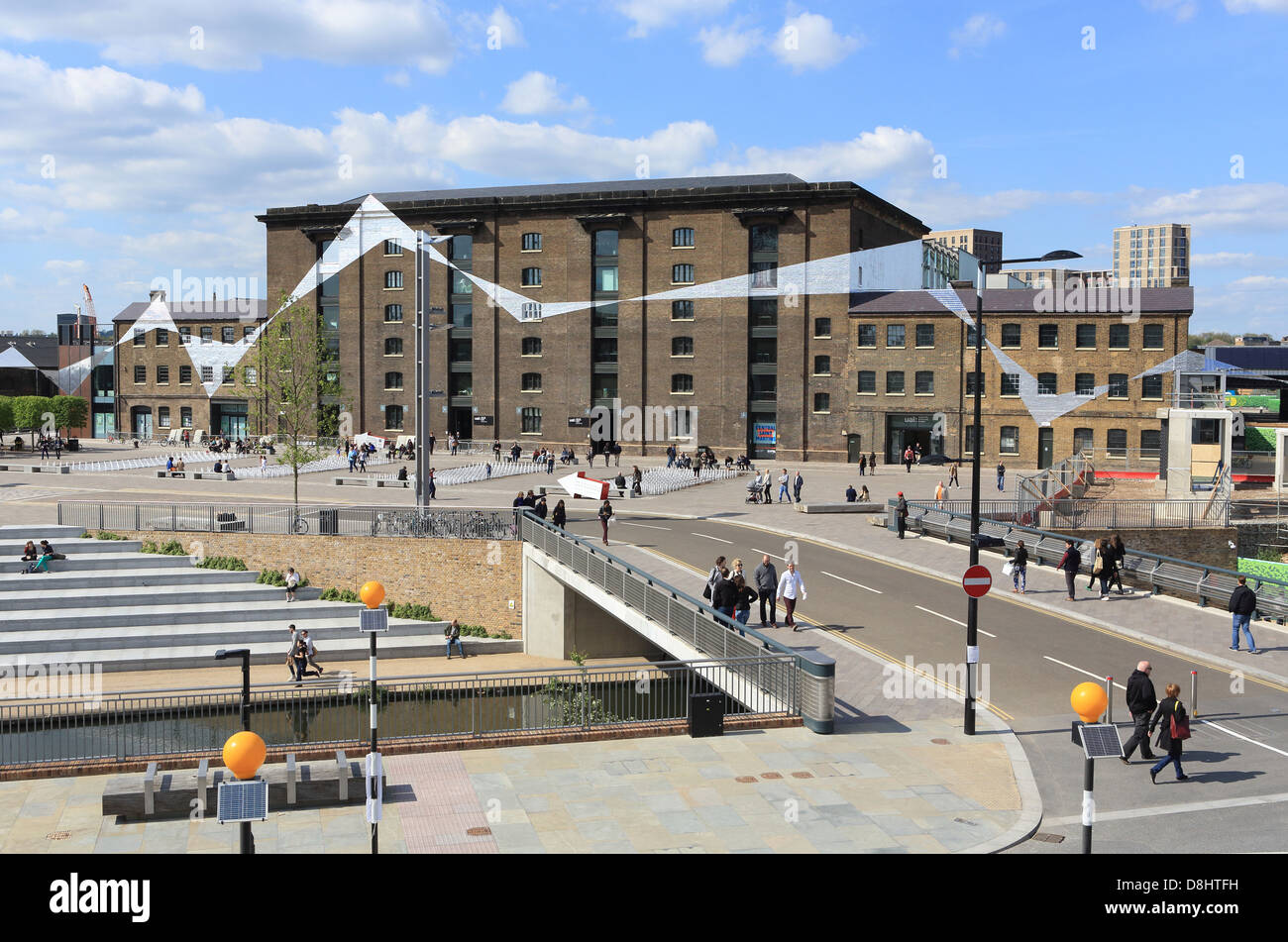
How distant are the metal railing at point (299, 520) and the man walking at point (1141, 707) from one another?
23.7 m

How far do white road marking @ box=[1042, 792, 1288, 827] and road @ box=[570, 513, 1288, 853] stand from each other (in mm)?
23

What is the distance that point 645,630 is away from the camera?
24.4 meters

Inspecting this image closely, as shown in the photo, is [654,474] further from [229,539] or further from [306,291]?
[306,291]

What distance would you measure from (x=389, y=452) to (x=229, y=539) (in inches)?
1192

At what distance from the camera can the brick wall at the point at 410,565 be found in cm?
3766

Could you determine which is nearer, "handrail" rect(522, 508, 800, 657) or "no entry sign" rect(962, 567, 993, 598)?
"no entry sign" rect(962, 567, 993, 598)

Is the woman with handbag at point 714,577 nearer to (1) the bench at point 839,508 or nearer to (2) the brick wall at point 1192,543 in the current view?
(1) the bench at point 839,508

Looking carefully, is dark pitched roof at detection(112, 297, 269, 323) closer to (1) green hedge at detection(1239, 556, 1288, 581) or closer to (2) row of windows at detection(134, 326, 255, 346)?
(2) row of windows at detection(134, 326, 255, 346)

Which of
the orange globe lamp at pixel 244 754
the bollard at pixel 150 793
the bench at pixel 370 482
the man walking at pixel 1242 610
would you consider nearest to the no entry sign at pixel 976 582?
the man walking at pixel 1242 610

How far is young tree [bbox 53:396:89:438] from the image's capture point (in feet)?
259

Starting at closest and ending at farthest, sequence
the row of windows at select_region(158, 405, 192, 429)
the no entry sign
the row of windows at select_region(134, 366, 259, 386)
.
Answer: the no entry sign
the row of windows at select_region(134, 366, 259, 386)
the row of windows at select_region(158, 405, 192, 429)

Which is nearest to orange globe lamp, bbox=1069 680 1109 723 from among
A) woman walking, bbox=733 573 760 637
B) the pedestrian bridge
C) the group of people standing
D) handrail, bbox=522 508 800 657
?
the pedestrian bridge

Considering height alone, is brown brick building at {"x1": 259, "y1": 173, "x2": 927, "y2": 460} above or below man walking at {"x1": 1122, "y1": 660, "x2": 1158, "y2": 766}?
above
